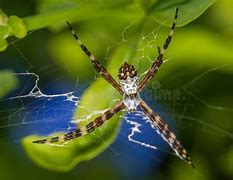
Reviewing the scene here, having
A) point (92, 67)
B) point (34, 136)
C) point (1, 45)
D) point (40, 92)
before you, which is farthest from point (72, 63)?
point (1, 45)

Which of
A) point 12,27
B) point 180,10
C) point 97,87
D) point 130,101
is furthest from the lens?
point 130,101

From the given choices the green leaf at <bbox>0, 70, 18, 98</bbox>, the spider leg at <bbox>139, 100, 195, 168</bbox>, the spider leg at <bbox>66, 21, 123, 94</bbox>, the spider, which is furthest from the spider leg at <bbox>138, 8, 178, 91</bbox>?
the green leaf at <bbox>0, 70, 18, 98</bbox>

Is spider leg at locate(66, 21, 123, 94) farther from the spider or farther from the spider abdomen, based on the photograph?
the spider abdomen

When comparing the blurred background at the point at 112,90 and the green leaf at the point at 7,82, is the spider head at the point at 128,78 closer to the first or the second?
the blurred background at the point at 112,90

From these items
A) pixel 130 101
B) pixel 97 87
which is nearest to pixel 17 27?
pixel 97 87

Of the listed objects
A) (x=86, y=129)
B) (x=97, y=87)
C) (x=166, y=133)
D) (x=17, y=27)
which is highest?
(x=17, y=27)

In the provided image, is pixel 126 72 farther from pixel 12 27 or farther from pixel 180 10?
pixel 12 27

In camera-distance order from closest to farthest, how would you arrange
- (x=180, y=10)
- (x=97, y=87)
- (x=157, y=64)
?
(x=180, y=10) < (x=97, y=87) < (x=157, y=64)

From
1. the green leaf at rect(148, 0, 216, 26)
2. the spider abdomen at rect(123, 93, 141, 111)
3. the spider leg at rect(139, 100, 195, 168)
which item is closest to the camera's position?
the green leaf at rect(148, 0, 216, 26)
